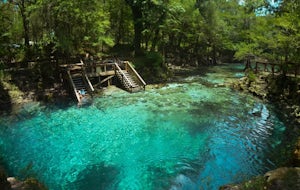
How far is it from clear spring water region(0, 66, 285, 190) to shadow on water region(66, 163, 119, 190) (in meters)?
0.04

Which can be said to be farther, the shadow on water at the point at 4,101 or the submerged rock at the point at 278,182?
the shadow on water at the point at 4,101

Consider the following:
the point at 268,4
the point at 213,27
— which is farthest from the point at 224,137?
the point at 213,27

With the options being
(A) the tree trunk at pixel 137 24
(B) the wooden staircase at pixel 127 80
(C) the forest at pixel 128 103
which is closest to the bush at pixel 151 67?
(C) the forest at pixel 128 103

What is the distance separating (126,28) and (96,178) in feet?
90.7

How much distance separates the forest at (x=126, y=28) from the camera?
19.9 m

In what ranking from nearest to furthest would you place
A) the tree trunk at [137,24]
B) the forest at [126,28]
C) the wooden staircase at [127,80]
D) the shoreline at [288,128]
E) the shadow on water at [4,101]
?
1. the shoreline at [288,128]
2. the shadow on water at [4,101]
3. the forest at [126,28]
4. the wooden staircase at [127,80]
5. the tree trunk at [137,24]

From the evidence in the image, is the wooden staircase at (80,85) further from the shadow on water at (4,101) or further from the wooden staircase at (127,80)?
the shadow on water at (4,101)

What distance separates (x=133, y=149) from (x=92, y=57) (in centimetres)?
1680

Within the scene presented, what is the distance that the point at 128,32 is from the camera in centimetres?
3606

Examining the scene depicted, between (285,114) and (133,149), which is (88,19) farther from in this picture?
(285,114)

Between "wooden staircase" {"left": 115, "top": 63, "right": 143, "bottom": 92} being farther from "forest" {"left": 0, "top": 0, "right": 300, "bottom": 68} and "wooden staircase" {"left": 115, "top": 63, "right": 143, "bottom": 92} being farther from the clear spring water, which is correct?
"forest" {"left": 0, "top": 0, "right": 300, "bottom": 68}

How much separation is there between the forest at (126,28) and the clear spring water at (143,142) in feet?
14.9

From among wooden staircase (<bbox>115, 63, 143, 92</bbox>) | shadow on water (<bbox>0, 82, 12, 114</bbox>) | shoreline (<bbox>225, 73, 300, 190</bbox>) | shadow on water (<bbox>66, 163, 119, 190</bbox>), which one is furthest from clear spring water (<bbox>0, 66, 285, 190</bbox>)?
wooden staircase (<bbox>115, 63, 143, 92</bbox>)

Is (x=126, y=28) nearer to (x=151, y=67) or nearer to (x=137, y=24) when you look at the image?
(x=137, y=24)
